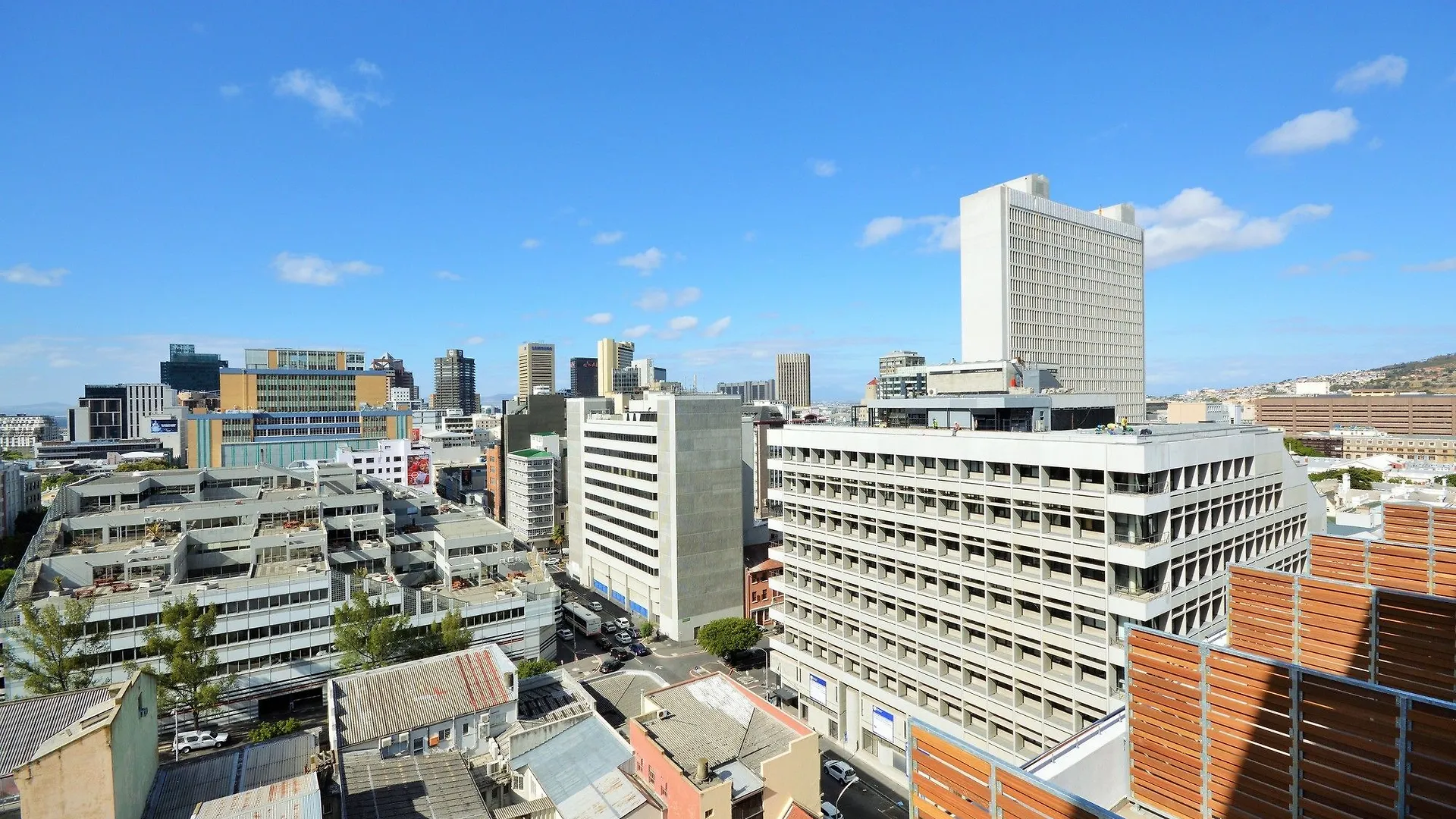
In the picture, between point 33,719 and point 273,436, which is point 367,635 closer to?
point 33,719

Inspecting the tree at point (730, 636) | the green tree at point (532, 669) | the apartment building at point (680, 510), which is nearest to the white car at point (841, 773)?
the tree at point (730, 636)

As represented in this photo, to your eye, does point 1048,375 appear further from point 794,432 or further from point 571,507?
point 571,507

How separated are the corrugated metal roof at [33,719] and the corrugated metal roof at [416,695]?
10.1m

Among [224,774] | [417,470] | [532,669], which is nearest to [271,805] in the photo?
[224,774]

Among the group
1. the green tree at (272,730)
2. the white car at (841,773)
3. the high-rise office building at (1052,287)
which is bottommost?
the white car at (841,773)

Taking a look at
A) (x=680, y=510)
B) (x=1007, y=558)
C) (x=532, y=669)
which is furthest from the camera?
(x=680, y=510)

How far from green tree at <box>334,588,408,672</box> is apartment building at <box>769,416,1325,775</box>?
93.8 ft

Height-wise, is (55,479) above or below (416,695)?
above

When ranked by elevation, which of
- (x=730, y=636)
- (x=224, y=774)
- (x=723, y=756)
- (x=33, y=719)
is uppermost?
(x=33, y=719)

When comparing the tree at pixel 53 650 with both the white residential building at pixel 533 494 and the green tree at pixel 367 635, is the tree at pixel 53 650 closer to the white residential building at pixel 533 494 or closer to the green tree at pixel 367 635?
the green tree at pixel 367 635

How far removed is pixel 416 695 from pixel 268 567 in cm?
2906

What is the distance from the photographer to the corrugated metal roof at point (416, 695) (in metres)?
35.5

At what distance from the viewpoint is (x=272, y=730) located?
137 ft

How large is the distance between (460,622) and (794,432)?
2909 centimetres
